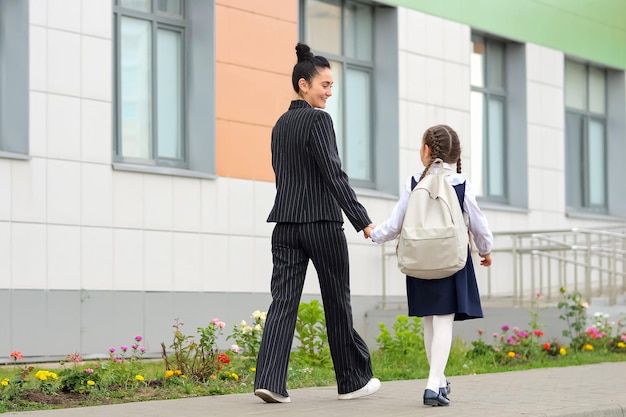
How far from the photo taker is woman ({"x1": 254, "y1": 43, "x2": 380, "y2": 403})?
797cm

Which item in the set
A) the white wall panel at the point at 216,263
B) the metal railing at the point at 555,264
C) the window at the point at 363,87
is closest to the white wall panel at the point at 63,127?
the white wall panel at the point at 216,263

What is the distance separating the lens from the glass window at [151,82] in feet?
46.3

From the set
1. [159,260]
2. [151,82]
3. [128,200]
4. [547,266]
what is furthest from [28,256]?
[547,266]

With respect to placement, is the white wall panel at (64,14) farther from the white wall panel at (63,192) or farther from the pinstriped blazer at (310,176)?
the pinstriped blazer at (310,176)

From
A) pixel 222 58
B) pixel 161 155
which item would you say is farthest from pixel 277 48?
pixel 161 155

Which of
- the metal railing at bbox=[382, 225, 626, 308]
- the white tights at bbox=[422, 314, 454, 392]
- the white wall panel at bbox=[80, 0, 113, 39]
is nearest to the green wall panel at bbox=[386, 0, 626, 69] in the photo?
the metal railing at bbox=[382, 225, 626, 308]

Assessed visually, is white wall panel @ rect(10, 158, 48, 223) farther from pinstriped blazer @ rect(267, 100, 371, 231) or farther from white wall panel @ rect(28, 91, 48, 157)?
pinstriped blazer @ rect(267, 100, 371, 231)

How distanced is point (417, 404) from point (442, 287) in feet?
2.59

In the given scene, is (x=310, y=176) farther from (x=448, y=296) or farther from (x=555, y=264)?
(x=555, y=264)

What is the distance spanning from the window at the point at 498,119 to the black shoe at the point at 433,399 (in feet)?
38.3

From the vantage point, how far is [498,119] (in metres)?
20.1

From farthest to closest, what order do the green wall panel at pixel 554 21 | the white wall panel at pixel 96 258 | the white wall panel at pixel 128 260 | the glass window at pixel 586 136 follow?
the glass window at pixel 586 136 < the green wall panel at pixel 554 21 < the white wall panel at pixel 128 260 < the white wall panel at pixel 96 258

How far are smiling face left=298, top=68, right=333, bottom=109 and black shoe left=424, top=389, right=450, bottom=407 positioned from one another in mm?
1941

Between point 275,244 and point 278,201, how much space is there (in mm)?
274
